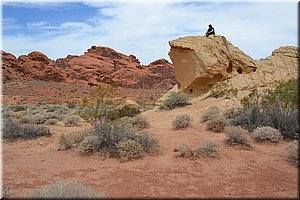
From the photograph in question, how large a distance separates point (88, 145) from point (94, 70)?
58.2 meters

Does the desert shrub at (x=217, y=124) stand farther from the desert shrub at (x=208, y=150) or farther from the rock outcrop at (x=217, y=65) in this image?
the rock outcrop at (x=217, y=65)

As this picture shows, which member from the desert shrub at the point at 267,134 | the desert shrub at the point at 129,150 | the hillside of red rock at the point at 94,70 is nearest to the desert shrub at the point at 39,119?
the desert shrub at the point at 129,150

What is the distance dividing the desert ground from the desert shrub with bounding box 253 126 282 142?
0.22 meters

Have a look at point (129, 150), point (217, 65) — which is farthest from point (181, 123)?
point (217, 65)

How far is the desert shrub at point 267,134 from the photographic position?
8.73m

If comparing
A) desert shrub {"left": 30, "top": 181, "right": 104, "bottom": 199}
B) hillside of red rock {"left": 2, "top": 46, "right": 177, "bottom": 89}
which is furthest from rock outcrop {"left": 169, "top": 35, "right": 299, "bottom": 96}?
hillside of red rock {"left": 2, "top": 46, "right": 177, "bottom": 89}

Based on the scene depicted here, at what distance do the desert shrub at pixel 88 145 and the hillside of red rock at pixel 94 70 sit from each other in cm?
4587

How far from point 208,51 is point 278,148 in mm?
9598

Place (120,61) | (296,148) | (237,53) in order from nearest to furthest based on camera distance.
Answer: (296,148)
(237,53)
(120,61)

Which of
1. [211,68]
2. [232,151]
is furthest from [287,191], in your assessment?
[211,68]

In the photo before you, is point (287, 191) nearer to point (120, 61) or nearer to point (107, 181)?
point (107, 181)

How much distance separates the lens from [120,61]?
71438mm

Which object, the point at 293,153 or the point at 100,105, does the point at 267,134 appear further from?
the point at 100,105

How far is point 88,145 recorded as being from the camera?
8.05 metres
